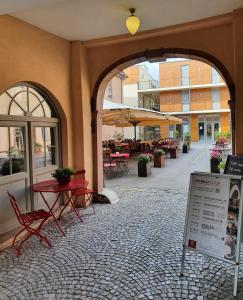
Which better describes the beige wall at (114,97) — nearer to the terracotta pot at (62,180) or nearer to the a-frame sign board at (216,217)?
the terracotta pot at (62,180)

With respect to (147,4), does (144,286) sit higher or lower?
lower

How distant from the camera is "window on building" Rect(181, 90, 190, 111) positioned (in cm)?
2856

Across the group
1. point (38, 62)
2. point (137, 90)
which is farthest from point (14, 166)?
point (137, 90)

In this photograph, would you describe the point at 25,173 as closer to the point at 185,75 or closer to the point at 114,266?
the point at 114,266

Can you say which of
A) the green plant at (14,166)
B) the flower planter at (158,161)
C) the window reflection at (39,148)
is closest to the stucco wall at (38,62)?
the window reflection at (39,148)

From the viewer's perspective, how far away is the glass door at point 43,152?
5.23 meters

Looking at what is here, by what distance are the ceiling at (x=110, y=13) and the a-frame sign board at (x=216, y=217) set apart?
2812mm

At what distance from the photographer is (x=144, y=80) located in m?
30.3

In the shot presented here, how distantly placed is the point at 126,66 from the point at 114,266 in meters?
4.29

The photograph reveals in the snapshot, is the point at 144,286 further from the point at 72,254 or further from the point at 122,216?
the point at 122,216

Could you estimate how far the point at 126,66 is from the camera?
20.6 ft

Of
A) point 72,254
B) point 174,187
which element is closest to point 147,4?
point 72,254

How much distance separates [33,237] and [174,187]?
14.7 feet

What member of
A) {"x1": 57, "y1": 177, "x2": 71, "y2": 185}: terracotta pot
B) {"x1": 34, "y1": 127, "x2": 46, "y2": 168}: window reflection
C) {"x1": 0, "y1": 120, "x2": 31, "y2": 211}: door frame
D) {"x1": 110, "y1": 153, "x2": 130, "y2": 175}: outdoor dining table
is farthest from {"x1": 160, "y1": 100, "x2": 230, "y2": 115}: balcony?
{"x1": 0, "y1": 120, "x2": 31, "y2": 211}: door frame
